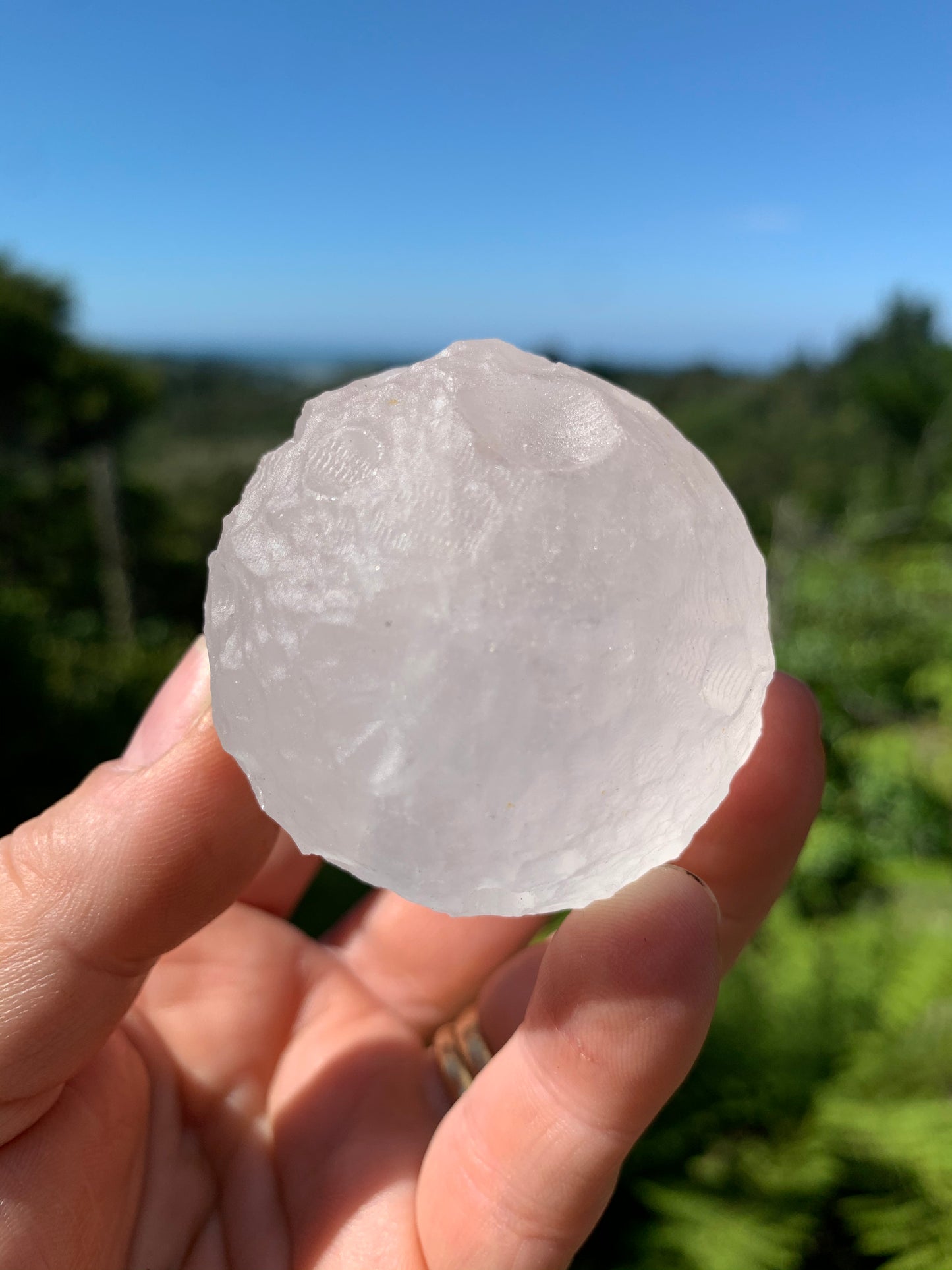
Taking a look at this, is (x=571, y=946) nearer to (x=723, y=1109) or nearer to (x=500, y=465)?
(x=500, y=465)

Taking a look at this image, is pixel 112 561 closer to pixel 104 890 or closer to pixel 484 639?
pixel 104 890

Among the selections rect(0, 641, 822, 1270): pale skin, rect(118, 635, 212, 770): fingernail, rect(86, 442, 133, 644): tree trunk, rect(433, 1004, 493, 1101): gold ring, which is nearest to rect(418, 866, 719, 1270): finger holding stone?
rect(0, 641, 822, 1270): pale skin

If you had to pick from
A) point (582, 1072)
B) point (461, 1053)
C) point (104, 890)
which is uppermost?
point (104, 890)

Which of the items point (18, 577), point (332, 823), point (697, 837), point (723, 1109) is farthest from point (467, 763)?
point (18, 577)

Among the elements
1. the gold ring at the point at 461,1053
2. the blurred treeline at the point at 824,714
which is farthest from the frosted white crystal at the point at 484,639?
the blurred treeline at the point at 824,714

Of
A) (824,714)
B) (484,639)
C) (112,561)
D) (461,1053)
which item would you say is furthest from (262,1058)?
(112,561)

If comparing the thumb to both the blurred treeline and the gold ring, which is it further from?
the blurred treeline
